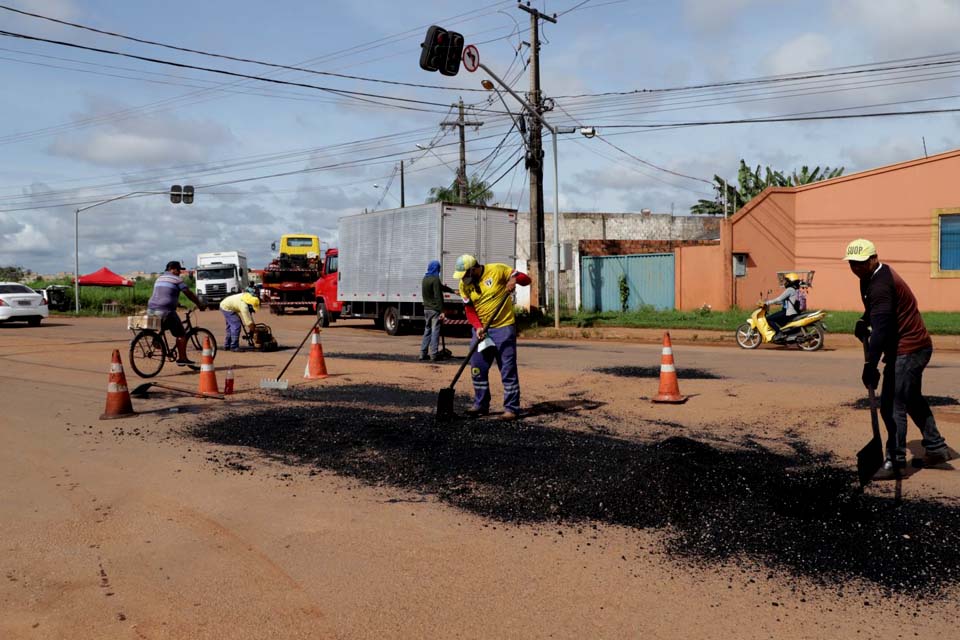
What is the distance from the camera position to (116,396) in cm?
880

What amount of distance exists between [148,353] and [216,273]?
31634 millimetres

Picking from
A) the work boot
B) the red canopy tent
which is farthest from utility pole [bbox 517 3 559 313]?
the red canopy tent

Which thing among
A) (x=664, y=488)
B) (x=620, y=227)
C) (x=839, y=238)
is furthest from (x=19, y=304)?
(x=620, y=227)

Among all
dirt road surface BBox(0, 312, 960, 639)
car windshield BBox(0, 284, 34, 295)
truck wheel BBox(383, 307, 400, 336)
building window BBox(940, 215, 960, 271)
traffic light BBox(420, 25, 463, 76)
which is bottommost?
dirt road surface BBox(0, 312, 960, 639)

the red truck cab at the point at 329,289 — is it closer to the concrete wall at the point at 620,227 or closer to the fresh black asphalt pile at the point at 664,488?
the concrete wall at the point at 620,227

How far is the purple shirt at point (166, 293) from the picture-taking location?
12602 millimetres

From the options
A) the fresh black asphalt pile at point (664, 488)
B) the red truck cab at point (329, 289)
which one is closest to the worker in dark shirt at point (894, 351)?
the fresh black asphalt pile at point (664, 488)

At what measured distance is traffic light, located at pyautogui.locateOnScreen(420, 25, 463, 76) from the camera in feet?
53.2

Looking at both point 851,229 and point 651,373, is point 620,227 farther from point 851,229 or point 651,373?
point 651,373

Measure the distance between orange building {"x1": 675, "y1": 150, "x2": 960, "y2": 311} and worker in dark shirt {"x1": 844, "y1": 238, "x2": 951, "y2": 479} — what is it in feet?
65.1

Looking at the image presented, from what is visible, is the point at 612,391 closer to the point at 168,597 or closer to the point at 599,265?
the point at 168,597

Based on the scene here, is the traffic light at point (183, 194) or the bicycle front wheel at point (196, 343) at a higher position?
the traffic light at point (183, 194)

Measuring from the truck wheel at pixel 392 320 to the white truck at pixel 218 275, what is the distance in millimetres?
21071

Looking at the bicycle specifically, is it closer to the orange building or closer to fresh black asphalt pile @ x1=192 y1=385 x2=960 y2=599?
fresh black asphalt pile @ x1=192 y1=385 x2=960 y2=599
